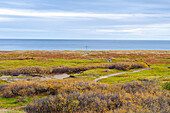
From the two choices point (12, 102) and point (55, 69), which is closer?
Answer: point (12, 102)

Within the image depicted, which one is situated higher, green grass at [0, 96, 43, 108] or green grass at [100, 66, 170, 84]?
green grass at [100, 66, 170, 84]

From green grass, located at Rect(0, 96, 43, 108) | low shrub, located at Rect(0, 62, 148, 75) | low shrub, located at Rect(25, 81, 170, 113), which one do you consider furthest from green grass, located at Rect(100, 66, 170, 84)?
green grass, located at Rect(0, 96, 43, 108)

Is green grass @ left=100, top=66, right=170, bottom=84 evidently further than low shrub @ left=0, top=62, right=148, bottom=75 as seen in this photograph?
No

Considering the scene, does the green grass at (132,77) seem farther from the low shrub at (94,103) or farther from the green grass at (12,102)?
the green grass at (12,102)

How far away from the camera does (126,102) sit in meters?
15.0

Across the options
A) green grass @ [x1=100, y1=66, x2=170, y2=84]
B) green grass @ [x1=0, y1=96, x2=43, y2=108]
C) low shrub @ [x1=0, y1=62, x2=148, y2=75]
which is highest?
low shrub @ [x1=0, y1=62, x2=148, y2=75]

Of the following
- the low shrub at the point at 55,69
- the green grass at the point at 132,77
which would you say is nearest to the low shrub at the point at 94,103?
the green grass at the point at 132,77

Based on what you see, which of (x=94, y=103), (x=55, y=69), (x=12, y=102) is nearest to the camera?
(x=94, y=103)

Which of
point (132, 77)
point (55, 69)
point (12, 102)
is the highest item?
point (55, 69)

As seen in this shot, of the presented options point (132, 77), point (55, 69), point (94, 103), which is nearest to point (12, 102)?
point (94, 103)

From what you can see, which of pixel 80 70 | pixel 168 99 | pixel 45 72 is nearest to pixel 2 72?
pixel 45 72

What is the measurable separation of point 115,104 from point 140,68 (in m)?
30.0

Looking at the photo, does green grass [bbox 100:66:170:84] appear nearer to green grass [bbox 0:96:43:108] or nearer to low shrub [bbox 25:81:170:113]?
low shrub [bbox 25:81:170:113]

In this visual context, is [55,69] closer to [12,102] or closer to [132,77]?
[132,77]
